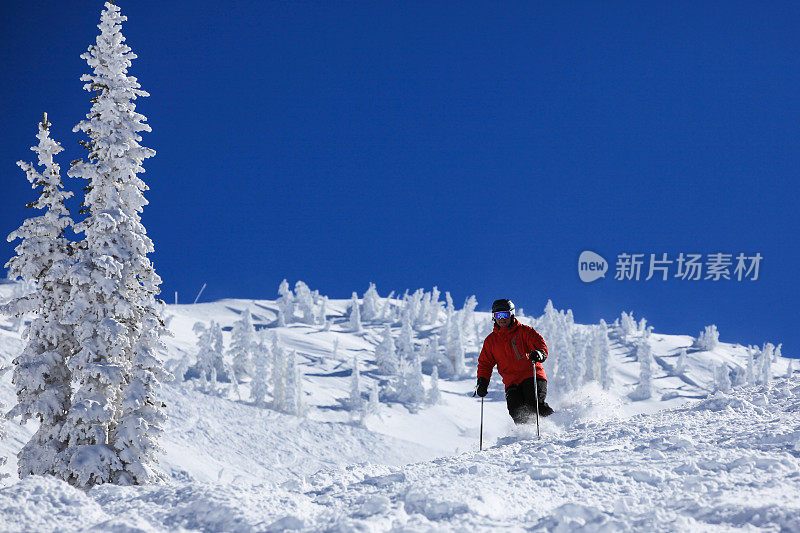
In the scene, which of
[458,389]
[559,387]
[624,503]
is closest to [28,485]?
[624,503]

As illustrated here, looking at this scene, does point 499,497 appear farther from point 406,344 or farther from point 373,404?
point 406,344

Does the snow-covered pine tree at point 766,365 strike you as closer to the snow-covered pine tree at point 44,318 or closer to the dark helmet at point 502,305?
the dark helmet at point 502,305

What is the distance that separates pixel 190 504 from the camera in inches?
187

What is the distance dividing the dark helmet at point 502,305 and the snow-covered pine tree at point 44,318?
1078 cm

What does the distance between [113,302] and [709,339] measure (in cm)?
21730

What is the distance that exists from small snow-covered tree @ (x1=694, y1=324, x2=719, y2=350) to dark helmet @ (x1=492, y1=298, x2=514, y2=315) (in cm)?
21095

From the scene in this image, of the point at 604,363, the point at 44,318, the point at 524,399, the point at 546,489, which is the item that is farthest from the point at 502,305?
the point at 604,363

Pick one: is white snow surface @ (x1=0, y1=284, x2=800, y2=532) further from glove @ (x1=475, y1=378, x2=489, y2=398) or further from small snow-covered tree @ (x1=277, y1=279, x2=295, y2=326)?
small snow-covered tree @ (x1=277, y1=279, x2=295, y2=326)

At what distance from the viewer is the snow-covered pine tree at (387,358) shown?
432ft

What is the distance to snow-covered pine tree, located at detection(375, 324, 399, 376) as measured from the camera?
13162 cm

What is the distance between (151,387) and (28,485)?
31.7 ft

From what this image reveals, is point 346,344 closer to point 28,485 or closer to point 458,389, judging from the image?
point 458,389

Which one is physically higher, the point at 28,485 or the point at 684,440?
the point at 684,440

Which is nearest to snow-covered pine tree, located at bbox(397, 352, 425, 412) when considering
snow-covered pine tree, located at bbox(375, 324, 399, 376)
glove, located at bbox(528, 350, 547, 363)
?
snow-covered pine tree, located at bbox(375, 324, 399, 376)
